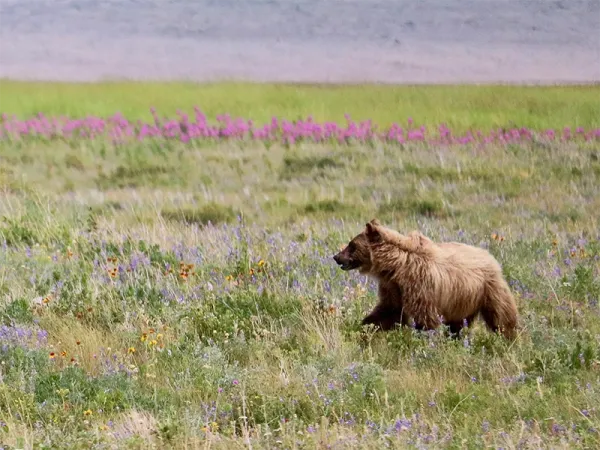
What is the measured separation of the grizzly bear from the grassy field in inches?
6.0

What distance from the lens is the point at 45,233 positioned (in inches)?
338

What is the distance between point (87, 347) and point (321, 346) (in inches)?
A: 56.0

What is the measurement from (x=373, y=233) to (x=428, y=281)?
0.48 meters

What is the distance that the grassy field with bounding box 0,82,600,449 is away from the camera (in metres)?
3.93

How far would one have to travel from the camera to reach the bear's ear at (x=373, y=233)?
532 cm

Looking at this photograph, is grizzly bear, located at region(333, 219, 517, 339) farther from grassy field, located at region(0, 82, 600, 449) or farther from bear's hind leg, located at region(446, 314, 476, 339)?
grassy field, located at region(0, 82, 600, 449)

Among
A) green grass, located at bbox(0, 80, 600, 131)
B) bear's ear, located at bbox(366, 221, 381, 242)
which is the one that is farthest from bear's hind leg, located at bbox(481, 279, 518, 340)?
green grass, located at bbox(0, 80, 600, 131)

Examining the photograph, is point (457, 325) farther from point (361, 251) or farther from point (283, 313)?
point (283, 313)

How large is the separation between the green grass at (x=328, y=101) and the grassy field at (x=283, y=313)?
64 centimetres

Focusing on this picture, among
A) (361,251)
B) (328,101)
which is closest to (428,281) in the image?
(361,251)

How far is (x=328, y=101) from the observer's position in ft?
50.6

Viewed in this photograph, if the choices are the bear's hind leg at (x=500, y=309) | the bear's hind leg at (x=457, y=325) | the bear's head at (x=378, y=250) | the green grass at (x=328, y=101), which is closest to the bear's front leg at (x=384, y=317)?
the bear's head at (x=378, y=250)

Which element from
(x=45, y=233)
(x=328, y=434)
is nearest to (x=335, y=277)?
(x=328, y=434)

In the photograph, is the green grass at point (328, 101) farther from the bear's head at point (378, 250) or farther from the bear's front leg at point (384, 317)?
the bear's front leg at point (384, 317)
